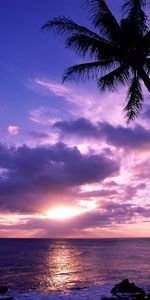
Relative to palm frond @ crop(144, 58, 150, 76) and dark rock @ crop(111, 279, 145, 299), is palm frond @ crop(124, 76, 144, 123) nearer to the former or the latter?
palm frond @ crop(144, 58, 150, 76)

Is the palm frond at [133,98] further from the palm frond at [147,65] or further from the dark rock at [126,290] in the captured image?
the dark rock at [126,290]

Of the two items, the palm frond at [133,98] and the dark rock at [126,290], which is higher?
the palm frond at [133,98]

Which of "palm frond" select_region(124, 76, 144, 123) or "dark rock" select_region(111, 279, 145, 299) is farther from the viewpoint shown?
"dark rock" select_region(111, 279, 145, 299)

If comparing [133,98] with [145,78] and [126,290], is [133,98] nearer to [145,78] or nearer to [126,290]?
[145,78]

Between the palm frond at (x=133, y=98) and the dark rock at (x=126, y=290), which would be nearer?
the palm frond at (x=133, y=98)

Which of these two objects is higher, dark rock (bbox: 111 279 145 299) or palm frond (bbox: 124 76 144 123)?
palm frond (bbox: 124 76 144 123)

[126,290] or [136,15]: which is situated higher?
[136,15]

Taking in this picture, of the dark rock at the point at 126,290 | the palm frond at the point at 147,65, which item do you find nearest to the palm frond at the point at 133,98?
the palm frond at the point at 147,65

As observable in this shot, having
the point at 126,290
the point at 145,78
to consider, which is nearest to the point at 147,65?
the point at 145,78

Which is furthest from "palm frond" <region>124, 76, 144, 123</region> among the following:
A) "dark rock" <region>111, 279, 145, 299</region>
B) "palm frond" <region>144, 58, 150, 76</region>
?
"dark rock" <region>111, 279, 145, 299</region>

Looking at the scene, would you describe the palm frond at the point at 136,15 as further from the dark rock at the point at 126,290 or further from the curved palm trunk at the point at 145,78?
the dark rock at the point at 126,290

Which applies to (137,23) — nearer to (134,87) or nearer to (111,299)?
(134,87)

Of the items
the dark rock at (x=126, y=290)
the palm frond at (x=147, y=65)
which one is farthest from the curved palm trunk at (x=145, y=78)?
the dark rock at (x=126, y=290)

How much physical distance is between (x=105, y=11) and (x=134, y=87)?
3311mm
